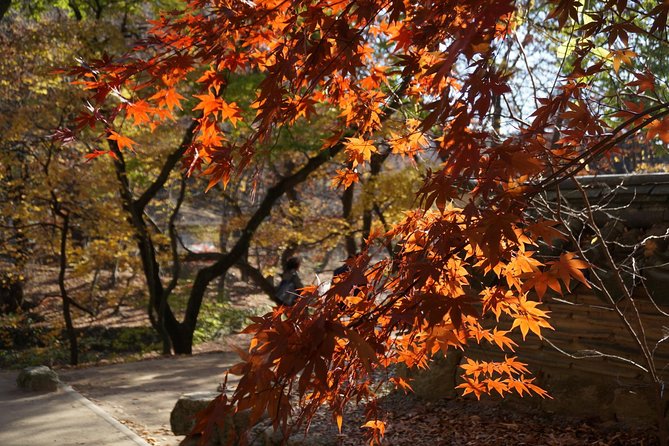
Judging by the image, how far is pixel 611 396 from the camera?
5219mm

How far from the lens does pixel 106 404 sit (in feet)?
25.1

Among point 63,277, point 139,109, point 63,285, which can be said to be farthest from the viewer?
point 63,277

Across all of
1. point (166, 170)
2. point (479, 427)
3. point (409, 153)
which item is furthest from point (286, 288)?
point (409, 153)

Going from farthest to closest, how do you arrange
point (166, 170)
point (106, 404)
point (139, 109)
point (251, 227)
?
point (251, 227) → point (166, 170) → point (106, 404) → point (139, 109)

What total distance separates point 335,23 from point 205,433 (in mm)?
1671

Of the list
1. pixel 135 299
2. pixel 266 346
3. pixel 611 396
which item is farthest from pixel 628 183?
pixel 135 299

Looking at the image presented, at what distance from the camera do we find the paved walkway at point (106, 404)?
598 centimetres

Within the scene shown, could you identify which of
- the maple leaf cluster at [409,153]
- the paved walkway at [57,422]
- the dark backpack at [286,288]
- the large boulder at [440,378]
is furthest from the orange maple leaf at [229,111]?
the dark backpack at [286,288]

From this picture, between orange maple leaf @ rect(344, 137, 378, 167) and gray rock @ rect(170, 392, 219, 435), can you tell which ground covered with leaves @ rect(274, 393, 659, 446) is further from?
orange maple leaf @ rect(344, 137, 378, 167)

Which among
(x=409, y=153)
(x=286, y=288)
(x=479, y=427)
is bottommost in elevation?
(x=479, y=427)

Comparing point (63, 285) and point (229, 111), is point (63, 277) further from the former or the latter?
point (229, 111)

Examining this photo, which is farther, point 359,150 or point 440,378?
point 440,378

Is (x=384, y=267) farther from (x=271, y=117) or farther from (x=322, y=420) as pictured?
(x=322, y=420)

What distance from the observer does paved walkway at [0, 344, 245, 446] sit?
5977 millimetres
